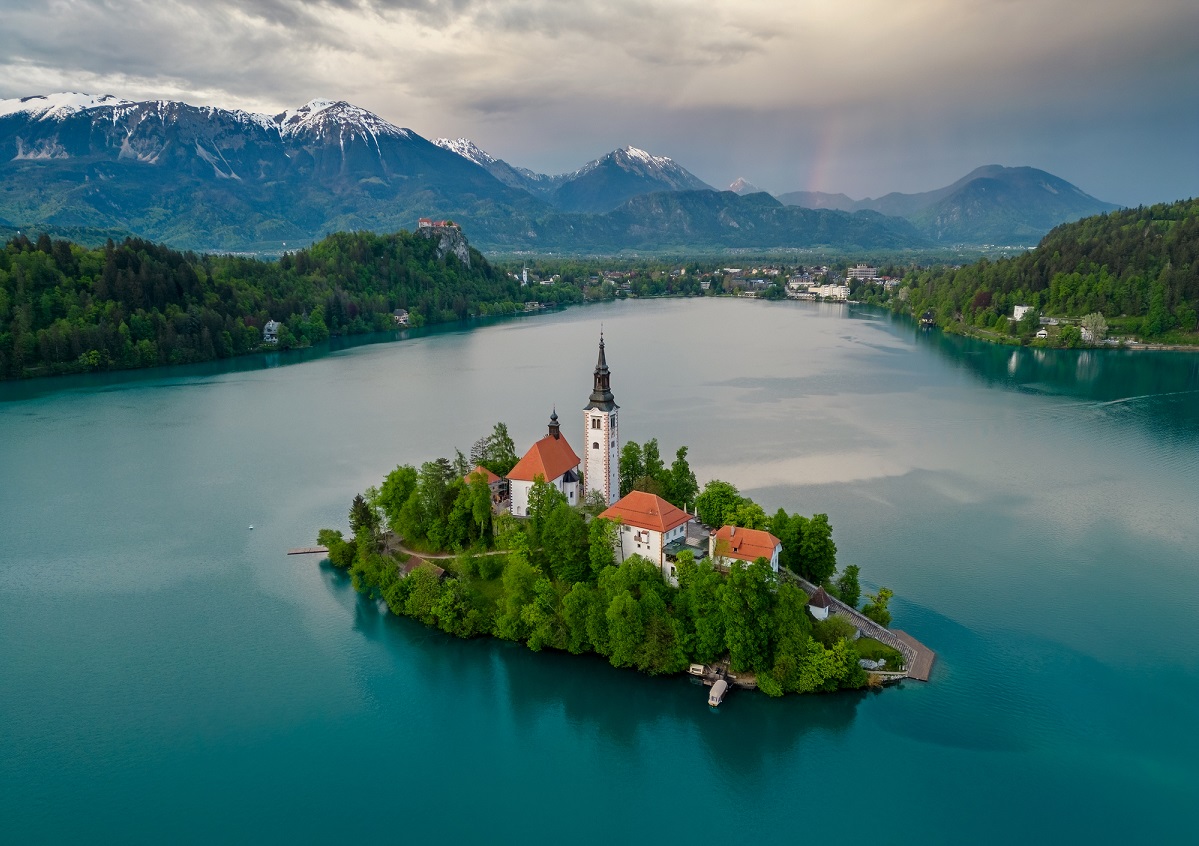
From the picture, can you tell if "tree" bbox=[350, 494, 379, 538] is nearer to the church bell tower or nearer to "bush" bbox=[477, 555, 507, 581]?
"bush" bbox=[477, 555, 507, 581]

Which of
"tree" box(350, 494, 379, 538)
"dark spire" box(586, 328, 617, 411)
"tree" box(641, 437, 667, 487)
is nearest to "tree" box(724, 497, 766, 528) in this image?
"tree" box(641, 437, 667, 487)

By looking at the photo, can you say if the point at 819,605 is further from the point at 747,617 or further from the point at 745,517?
the point at 745,517

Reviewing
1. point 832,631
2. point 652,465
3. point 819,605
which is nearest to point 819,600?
point 819,605

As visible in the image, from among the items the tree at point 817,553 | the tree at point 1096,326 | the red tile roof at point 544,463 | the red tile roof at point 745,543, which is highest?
the tree at point 1096,326

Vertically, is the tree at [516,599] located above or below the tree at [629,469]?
below

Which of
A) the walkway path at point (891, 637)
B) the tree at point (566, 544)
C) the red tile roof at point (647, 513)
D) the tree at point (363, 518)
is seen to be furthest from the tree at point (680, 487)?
the tree at point (363, 518)

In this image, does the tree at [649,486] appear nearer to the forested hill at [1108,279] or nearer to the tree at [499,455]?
the tree at [499,455]

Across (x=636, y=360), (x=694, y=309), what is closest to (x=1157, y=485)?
(x=636, y=360)
